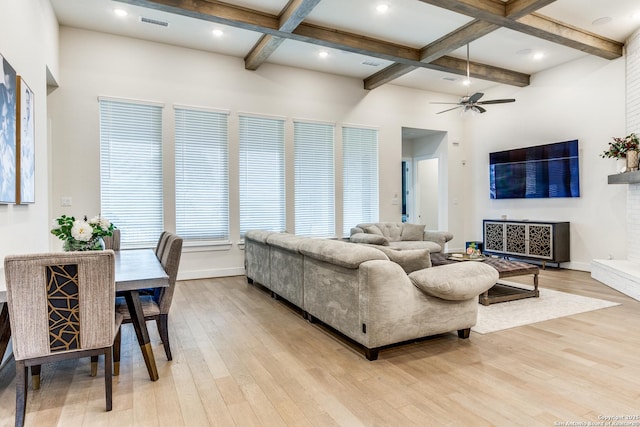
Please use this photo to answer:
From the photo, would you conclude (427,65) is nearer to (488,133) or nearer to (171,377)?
(488,133)

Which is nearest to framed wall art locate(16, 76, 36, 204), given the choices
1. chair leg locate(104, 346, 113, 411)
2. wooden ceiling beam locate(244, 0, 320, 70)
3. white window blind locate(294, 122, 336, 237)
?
chair leg locate(104, 346, 113, 411)

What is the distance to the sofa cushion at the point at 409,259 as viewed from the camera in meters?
3.00

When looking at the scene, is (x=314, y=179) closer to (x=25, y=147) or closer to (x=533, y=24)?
(x=533, y=24)

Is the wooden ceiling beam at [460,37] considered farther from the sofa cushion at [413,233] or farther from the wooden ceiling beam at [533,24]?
the sofa cushion at [413,233]

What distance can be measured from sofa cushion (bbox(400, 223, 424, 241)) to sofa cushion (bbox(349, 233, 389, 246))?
2.41 ft

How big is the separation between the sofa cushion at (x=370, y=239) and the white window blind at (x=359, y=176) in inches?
26.5

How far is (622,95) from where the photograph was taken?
567 cm

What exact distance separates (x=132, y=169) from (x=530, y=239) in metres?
6.72

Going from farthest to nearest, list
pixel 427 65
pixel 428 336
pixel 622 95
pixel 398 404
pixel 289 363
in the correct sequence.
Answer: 1. pixel 427 65
2. pixel 622 95
3. pixel 428 336
4. pixel 289 363
5. pixel 398 404

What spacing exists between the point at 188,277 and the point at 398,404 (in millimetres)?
4363

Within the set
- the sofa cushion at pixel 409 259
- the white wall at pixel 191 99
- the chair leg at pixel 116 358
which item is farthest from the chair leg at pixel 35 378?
the white wall at pixel 191 99

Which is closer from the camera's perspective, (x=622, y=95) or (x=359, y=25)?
(x=359, y=25)

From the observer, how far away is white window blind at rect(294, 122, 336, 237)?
6.61 metres

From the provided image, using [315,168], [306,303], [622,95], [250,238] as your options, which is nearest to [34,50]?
[250,238]
